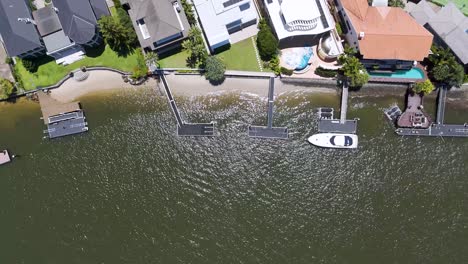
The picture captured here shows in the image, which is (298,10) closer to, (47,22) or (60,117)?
(47,22)

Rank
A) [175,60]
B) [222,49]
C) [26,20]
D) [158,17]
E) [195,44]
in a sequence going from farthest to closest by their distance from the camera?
[175,60] → [222,49] → [195,44] → [26,20] → [158,17]

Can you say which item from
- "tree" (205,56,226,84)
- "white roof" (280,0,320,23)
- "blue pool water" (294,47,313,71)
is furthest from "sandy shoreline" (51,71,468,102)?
"white roof" (280,0,320,23)

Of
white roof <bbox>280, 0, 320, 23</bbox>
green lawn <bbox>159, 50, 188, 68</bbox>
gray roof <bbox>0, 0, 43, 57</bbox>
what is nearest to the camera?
white roof <bbox>280, 0, 320, 23</bbox>

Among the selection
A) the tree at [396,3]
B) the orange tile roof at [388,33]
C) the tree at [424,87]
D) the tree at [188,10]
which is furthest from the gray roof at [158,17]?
the tree at [424,87]

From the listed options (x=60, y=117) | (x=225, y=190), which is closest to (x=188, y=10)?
(x=60, y=117)

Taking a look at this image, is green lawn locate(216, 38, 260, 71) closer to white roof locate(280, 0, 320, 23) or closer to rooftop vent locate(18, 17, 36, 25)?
white roof locate(280, 0, 320, 23)

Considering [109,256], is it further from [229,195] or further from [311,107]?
[311,107]
